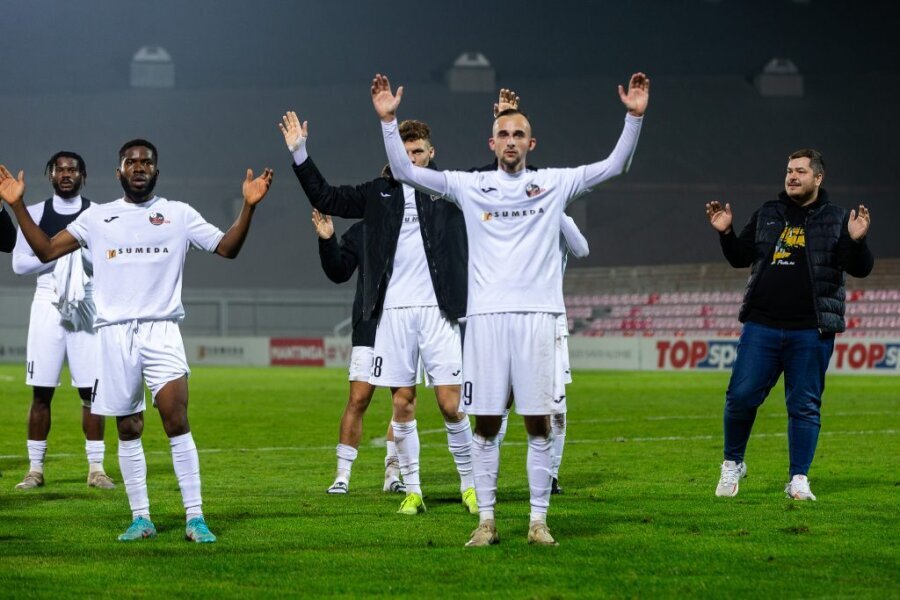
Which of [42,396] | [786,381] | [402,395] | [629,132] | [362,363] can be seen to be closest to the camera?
[629,132]

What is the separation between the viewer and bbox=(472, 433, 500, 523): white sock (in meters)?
7.06

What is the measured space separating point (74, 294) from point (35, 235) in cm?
301

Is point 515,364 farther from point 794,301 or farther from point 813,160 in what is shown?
point 813,160

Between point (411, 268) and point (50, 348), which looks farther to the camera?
point (50, 348)

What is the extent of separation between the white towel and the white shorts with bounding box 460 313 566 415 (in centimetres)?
439

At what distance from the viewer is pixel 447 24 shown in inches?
2201

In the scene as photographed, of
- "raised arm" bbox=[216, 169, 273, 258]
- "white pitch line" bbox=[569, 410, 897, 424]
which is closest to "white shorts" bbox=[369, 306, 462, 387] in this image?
"raised arm" bbox=[216, 169, 273, 258]

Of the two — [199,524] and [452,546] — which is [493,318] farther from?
[199,524]

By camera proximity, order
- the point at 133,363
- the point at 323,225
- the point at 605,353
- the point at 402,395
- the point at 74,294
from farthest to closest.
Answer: the point at 605,353
the point at 74,294
the point at 323,225
the point at 402,395
the point at 133,363

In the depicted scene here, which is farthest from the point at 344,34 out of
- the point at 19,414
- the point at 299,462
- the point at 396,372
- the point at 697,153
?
the point at 396,372

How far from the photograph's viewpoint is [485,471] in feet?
23.2

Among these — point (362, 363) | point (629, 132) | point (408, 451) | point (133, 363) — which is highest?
point (629, 132)

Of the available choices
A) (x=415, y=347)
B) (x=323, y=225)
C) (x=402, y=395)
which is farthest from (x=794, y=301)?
(x=323, y=225)

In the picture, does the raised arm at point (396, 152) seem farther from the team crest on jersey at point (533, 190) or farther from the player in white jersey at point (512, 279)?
the team crest on jersey at point (533, 190)
